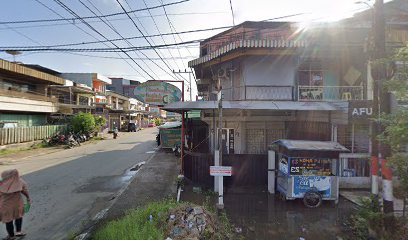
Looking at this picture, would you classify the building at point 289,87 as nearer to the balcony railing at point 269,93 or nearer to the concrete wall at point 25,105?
the balcony railing at point 269,93

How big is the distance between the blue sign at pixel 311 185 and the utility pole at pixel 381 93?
2.18m

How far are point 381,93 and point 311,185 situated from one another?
3.51 meters

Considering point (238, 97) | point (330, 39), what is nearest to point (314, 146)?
point (238, 97)

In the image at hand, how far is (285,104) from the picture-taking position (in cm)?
877

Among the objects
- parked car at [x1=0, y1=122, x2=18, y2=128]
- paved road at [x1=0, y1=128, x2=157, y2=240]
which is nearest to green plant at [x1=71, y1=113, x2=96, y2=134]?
parked car at [x1=0, y1=122, x2=18, y2=128]

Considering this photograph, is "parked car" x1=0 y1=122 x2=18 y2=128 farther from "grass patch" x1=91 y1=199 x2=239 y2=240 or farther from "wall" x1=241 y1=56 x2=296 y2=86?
"wall" x1=241 y1=56 x2=296 y2=86

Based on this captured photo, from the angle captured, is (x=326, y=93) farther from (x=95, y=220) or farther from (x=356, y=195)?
(x=95, y=220)

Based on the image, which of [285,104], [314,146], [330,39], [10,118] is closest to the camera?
[314,146]

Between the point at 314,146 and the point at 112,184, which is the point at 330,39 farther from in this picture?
the point at 112,184

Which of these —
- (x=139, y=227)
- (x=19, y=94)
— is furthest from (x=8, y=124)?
(x=139, y=227)

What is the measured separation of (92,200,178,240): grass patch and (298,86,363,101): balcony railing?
8891 millimetres

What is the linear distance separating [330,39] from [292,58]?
184 cm

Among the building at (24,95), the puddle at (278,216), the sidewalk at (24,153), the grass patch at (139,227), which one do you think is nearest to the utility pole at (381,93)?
the puddle at (278,216)

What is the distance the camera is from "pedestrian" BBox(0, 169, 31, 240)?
4.96 m
